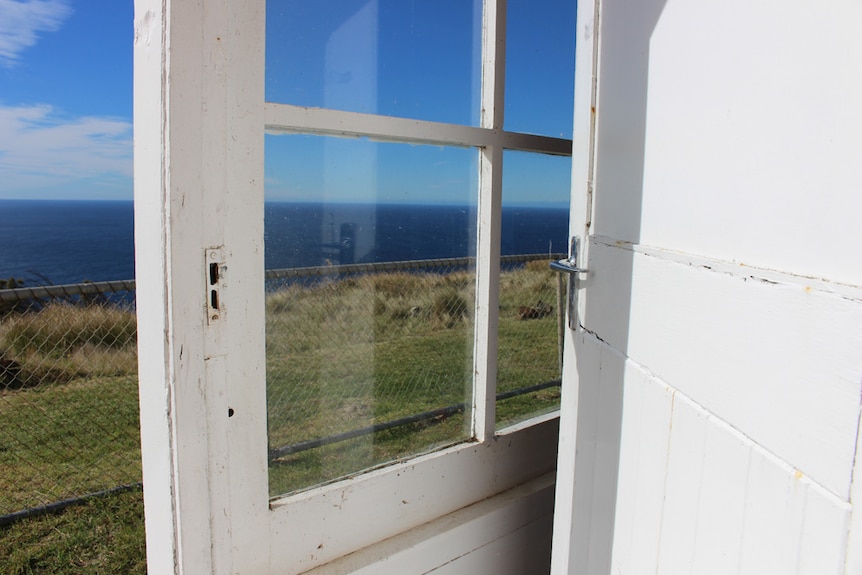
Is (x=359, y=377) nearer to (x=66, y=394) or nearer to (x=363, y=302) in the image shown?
(x=363, y=302)

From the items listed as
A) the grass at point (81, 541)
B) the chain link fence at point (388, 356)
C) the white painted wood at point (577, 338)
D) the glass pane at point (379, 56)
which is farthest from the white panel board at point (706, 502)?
the grass at point (81, 541)

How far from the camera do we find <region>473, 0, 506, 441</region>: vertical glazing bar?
1.11m

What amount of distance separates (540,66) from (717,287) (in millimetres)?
877

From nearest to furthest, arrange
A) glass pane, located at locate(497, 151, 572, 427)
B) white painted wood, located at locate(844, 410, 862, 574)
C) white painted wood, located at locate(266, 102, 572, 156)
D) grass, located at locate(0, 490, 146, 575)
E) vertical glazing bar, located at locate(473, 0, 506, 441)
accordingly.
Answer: white painted wood, located at locate(844, 410, 862, 574), white painted wood, located at locate(266, 102, 572, 156), vertical glazing bar, located at locate(473, 0, 506, 441), glass pane, located at locate(497, 151, 572, 427), grass, located at locate(0, 490, 146, 575)

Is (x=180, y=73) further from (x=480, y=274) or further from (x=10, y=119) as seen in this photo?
(x=10, y=119)

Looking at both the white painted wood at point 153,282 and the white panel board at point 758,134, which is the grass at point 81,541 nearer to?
the white painted wood at point 153,282

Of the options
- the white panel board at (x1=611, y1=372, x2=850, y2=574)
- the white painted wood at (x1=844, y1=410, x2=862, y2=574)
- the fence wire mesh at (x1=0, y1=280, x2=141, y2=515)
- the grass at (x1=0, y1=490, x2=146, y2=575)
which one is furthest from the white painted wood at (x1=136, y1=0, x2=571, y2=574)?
the fence wire mesh at (x1=0, y1=280, x2=141, y2=515)

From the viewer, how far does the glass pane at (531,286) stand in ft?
4.07

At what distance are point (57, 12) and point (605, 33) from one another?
25.5 metres

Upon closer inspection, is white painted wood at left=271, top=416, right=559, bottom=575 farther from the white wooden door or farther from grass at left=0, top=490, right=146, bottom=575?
grass at left=0, top=490, right=146, bottom=575

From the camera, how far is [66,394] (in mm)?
3354

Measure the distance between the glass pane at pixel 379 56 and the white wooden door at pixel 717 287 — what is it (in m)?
0.29

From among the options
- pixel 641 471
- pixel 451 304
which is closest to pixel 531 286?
pixel 451 304

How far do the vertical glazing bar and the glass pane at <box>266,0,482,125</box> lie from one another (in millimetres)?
26
